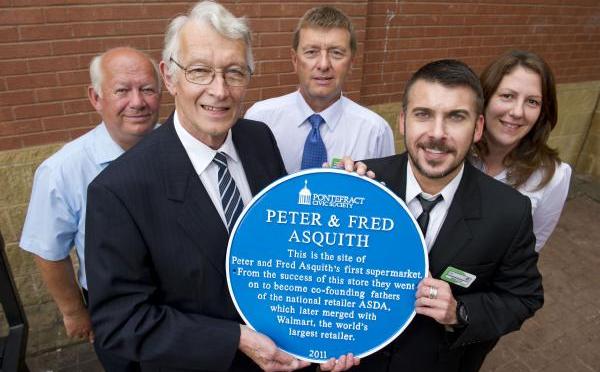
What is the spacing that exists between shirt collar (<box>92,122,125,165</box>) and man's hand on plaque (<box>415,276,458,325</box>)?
1.63m

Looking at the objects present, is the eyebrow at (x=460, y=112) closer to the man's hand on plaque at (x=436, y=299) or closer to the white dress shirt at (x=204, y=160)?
the man's hand on plaque at (x=436, y=299)

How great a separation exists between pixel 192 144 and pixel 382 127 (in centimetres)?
145

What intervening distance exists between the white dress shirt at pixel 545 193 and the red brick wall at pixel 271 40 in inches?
91.7

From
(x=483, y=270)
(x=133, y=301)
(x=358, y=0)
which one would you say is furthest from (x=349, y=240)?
(x=358, y=0)

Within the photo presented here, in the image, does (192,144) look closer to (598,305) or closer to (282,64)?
(282,64)

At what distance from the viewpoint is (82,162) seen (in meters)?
2.11

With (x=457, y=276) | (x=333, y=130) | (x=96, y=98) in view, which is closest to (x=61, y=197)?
(x=96, y=98)

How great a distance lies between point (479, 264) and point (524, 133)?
0.94 metres

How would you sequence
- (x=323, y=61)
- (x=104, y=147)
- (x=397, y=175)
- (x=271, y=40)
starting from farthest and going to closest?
(x=271, y=40)
(x=323, y=61)
(x=104, y=147)
(x=397, y=175)

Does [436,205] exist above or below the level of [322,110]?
below

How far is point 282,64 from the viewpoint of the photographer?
402cm

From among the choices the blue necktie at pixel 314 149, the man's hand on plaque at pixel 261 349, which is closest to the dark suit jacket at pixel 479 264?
the man's hand on plaque at pixel 261 349

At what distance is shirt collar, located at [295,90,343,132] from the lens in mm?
2668

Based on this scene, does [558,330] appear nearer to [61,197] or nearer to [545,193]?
[545,193]
